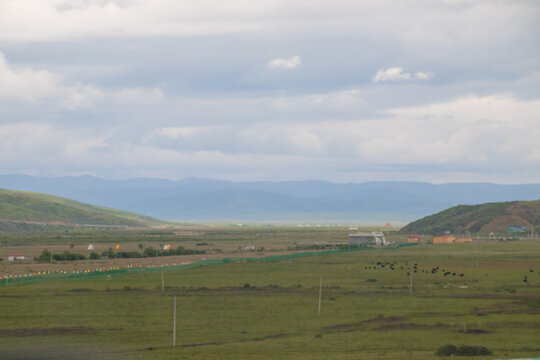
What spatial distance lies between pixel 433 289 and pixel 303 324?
869 inches

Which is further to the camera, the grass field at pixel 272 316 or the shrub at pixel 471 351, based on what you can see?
the grass field at pixel 272 316

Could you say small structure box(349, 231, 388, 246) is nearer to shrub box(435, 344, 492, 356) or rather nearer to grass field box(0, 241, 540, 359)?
grass field box(0, 241, 540, 359)

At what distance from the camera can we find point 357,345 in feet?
130

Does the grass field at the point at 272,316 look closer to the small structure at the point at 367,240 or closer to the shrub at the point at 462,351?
the shrub at the point at 462,351

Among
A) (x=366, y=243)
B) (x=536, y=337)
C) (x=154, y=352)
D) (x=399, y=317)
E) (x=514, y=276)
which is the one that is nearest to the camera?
(x=154, y=352)

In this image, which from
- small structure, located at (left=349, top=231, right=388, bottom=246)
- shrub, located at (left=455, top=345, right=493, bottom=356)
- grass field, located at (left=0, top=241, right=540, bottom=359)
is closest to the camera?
shrub, located at (left=455, top=345, right=493, bottom=356)

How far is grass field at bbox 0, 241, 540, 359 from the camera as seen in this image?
3878 centimetres

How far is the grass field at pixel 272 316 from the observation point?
38.8m

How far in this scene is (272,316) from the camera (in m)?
50.3

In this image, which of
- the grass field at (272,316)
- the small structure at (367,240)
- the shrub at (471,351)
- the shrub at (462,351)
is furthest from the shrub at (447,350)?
the small structure at (367,240)

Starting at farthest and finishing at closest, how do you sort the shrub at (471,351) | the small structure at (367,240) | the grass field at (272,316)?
the small structure at (367,240) < the grass field at (272,316) < the shrub at (471,351)

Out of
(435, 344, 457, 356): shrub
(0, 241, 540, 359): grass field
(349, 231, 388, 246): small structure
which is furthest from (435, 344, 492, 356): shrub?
(349, 231, 388, 246): small structure

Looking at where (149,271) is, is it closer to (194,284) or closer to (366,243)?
(194,284)

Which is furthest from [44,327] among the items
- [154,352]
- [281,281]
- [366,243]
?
[366,243]
